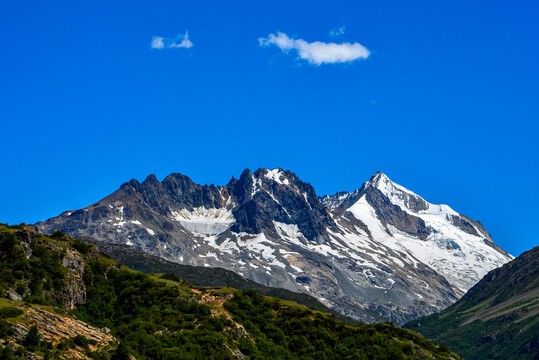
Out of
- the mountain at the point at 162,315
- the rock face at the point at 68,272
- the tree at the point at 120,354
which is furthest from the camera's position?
the rock face at the point at 68,272

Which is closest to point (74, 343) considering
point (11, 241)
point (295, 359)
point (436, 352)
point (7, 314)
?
point (7, 314)

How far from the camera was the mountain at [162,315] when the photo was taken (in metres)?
107

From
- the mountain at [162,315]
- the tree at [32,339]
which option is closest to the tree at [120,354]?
the mountain at [162,315]

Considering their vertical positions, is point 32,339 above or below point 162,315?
below

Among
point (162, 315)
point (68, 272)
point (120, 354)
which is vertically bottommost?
point (120, 354)

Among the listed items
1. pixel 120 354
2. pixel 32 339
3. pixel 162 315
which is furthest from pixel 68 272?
pixel 32 339

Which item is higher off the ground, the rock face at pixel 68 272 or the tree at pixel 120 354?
the rock face at pixel 68 272

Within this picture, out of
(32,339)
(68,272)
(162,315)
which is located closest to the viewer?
(32,339)

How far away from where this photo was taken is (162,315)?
4808 inches

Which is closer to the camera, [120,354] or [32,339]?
[32,339]

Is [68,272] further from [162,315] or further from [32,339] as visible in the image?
[32,339]

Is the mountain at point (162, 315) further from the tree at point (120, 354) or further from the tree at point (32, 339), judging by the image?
the tree at point (32, 339)

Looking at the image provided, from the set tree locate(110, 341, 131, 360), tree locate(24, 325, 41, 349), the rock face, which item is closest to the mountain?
the rock face

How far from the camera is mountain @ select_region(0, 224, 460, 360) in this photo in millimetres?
106938
